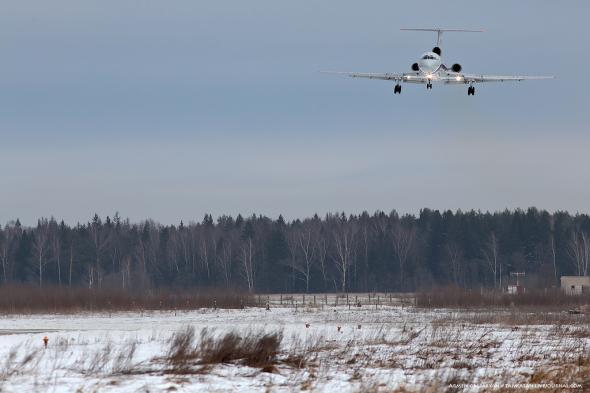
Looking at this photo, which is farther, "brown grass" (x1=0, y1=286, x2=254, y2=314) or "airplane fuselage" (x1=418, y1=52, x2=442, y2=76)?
"brown grass" (x1=0, y1=286, x2=254, y2=314)

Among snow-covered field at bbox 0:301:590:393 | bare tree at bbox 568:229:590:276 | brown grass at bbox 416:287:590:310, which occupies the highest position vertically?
bare tree at bbox 568:229:590:276

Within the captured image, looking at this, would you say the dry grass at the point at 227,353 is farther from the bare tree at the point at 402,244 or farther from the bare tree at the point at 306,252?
the bare tree at the point at 402,244

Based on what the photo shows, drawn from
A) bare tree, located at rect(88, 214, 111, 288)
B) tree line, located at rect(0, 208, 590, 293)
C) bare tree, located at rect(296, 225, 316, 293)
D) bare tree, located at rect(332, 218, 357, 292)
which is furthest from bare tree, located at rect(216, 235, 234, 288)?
bare tree, located at rect(88, 214, 111, 288)

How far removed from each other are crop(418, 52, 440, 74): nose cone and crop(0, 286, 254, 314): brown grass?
76.1ft

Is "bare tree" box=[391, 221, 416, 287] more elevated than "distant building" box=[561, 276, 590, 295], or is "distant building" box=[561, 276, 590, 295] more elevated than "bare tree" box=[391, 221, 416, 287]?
"bare tree" box=[391, 221, 416, 287]

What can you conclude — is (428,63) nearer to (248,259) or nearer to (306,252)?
(306,252)

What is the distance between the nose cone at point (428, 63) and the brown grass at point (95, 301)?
23.2 m

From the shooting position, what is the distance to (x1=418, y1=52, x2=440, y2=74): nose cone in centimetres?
6488

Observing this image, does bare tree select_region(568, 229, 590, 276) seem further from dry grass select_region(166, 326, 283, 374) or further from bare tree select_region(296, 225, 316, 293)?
dry grass select_region(166, 326, 283, 374)

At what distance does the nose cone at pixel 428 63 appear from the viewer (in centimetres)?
6488

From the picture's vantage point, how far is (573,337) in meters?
37.9

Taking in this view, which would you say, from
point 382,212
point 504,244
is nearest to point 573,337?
point 504,244

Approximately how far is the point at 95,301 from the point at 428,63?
30.6m

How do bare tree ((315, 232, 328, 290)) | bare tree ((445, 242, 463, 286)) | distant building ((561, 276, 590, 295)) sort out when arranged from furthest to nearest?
bare tree ((445, 242, 463, 286)), bare tree ((315, 232, 328, 290)), distant building ((561, 276, 590, 295))
